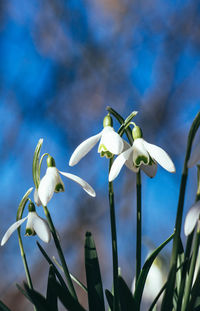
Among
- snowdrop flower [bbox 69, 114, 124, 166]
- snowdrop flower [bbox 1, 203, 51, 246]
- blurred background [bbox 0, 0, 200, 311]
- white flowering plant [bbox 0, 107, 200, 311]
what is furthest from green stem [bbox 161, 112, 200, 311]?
blurred background [bbox 0, 0, 200, 311]

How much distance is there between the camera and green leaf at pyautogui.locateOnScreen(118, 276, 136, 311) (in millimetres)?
653

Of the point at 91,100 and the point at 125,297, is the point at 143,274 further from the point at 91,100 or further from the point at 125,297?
the point at 91,100

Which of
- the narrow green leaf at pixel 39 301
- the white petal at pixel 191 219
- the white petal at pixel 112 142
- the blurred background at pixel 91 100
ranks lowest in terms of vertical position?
the narrow green leaf at pixel 39 301

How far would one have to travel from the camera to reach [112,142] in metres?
0.69

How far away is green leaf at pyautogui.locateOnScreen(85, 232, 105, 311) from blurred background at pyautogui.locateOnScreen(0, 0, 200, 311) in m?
1.20

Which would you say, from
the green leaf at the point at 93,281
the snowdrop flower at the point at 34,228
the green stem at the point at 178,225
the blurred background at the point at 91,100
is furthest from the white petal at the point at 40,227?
the blurred background at the point at 91,100

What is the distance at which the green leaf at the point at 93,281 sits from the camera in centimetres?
76

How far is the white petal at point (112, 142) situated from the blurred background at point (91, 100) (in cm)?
130

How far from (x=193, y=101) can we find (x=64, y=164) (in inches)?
27.1

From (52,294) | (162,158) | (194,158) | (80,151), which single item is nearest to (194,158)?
(194,158)

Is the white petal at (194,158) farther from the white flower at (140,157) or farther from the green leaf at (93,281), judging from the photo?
the green leaf at (93,281)

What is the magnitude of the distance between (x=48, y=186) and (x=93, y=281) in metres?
0.19

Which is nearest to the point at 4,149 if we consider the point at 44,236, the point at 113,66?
the point at 113,66

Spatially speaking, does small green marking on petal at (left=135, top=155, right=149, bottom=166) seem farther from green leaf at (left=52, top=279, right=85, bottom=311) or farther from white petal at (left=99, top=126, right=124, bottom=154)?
green leaf at (left=52, top=279, right=85, bottom=311)
